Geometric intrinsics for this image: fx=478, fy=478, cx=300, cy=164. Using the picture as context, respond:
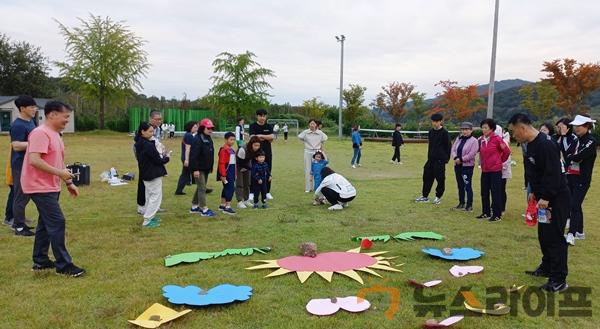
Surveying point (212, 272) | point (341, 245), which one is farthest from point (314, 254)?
point (212, 272)

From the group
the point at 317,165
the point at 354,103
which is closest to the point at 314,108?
the point at 354,103

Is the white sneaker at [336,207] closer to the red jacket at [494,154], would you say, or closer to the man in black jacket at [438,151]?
the man in black jacket at [438,151]

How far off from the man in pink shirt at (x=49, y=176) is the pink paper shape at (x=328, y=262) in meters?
2.19

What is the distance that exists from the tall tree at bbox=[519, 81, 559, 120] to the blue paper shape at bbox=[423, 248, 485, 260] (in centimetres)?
3866

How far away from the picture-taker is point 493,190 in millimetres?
8102

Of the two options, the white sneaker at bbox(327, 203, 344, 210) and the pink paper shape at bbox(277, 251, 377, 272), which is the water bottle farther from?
the white sneaker at bbox(327, 203, 344, 210)

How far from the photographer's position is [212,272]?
5.08 metres

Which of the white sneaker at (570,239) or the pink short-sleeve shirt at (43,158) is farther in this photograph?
the white sneaker at (570,239)

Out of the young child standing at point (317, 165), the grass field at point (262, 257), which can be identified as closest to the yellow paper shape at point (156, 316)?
the grass field at point (262, 257)

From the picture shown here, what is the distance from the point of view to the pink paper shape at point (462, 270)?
5.04m

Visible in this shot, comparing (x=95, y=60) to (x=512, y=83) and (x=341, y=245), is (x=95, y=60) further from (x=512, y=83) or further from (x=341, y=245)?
(x=512, y=83)

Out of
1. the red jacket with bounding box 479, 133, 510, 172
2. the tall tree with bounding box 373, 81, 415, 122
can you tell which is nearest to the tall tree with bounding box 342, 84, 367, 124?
the tall tree with bounding box 373, 81, 415, 122

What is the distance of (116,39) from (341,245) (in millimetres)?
40671

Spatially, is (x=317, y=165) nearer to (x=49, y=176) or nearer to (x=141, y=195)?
(x=141, y=195)
